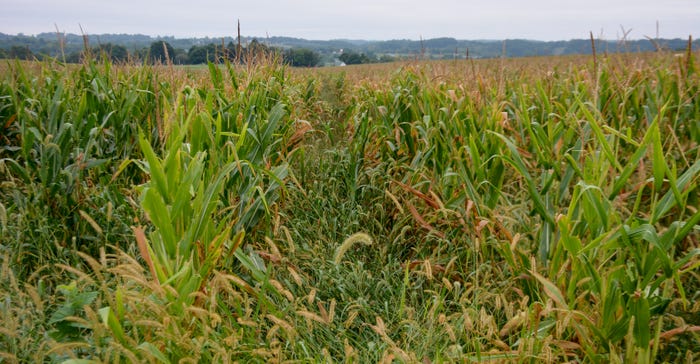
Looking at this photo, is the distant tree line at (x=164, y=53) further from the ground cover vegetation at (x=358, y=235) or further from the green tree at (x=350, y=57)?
the green tree at (x=350, y=57)

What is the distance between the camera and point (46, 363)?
2.05 meters

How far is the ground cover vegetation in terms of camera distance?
1.88m

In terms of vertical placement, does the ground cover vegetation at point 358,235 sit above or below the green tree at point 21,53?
below

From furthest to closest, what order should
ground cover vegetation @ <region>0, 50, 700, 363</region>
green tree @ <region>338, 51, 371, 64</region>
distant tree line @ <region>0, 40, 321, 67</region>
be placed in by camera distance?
green tree @ <region>338, 51, 371, 64</region> < distant tree line @ <region>0, 40, 321, 67</region> < ground cover vegetation @ <region>0, 50, 700, 363</region>

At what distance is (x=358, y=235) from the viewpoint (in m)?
2.04

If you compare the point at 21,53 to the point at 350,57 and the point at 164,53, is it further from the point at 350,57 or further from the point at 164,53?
the point at 350,57

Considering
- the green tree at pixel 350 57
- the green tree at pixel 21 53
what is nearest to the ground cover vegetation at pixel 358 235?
the green tree at pixel 21 53

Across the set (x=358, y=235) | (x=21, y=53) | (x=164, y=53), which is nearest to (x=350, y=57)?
(x=21, y=53)

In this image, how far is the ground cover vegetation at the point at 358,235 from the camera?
1.88 meters

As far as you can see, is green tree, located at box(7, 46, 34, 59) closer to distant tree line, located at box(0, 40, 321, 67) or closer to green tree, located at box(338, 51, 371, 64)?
distant tree line, located at box(0, 40, 321, 67)

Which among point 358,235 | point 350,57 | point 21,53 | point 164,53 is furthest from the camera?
point 350,57

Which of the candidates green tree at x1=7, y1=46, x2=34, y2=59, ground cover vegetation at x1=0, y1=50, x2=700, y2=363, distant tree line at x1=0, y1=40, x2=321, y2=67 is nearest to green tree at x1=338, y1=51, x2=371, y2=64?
distant tree line at x1=0, y1=40, x2=321, y2=67

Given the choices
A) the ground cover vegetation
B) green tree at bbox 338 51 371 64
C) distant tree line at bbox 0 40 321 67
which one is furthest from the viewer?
green tree at bbox 338 51 371 64

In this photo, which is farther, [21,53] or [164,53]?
[21,53]
